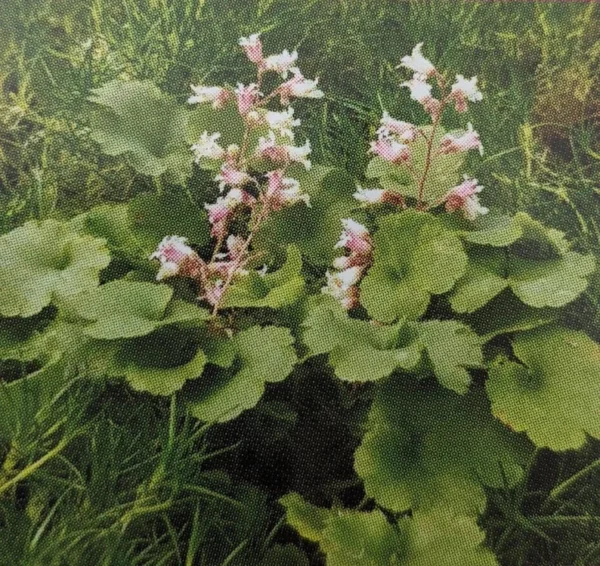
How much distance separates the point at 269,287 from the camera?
42.2 inches

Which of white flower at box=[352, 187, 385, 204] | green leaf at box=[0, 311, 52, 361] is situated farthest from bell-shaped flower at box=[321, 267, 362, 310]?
green leaf at box=[0, 311, 52, 361]

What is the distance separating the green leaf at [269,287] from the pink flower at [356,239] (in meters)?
0.10

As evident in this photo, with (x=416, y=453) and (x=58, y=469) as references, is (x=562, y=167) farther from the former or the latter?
(x=58, y=469)

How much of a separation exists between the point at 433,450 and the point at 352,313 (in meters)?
0.30

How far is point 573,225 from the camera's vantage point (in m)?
1.47

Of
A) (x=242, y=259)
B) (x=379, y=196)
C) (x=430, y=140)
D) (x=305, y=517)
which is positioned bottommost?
(x=305, y=517)

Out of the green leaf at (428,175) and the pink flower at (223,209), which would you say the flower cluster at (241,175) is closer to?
the pink flower at (223,209)

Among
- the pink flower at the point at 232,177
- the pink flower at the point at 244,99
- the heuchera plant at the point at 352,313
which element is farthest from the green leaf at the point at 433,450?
the pink flower at the point at 244,99

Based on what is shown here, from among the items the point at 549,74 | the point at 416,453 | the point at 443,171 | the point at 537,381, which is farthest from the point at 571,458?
A: the point at 549,74

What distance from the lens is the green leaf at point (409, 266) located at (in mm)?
1019

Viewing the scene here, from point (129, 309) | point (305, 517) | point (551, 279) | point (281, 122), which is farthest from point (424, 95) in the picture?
point (305, 517)

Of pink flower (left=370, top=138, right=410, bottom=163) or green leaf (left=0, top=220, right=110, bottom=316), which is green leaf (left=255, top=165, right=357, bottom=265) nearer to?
pink flower (left=370, top=138, right=410, bottom=163)

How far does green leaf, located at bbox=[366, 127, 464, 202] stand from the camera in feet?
3.91

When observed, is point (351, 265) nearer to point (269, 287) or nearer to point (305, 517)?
point (269, 287)
